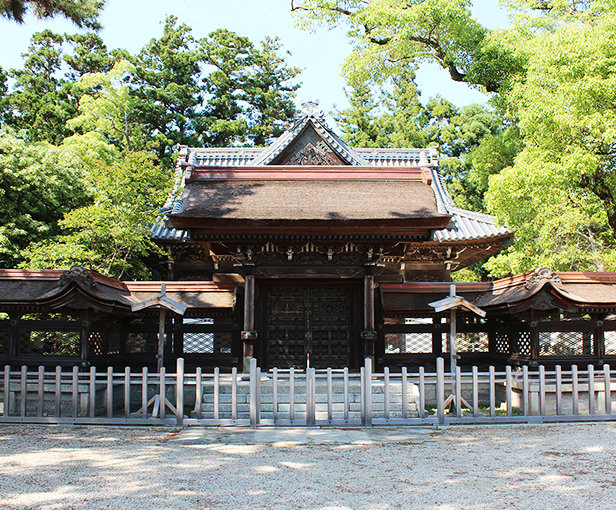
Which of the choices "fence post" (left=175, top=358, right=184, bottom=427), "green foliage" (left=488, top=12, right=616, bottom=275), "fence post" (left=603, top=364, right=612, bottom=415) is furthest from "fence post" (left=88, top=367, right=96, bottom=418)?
"green foliage" (left=488, top=12, right=616, bottom=275)

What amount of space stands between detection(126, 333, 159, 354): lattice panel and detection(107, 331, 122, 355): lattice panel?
30cm

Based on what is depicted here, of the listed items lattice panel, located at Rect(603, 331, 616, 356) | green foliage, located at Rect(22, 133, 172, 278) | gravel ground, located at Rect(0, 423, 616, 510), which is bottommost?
gravel ground, located at Rect(0, 423, 616, 510)

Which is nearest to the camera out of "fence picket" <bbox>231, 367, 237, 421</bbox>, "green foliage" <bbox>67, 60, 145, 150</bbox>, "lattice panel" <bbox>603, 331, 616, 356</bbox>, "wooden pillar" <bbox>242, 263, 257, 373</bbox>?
"fence picket" <bbox>231, 367, 237, 421</bbox>

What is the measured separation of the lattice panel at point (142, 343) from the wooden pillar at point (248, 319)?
7.21 feet

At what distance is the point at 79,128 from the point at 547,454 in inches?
1277

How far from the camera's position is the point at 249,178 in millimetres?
13094

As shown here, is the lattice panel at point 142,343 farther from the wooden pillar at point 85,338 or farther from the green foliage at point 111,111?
the green foliage at point 111,111

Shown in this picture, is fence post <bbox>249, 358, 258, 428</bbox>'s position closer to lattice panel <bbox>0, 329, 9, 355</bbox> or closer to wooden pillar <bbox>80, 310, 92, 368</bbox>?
wooden pillar <bbox>80, 310, 92, 368</bbox>

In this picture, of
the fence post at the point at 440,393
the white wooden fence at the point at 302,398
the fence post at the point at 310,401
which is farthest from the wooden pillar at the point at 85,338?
the fence post at the point at 440,393

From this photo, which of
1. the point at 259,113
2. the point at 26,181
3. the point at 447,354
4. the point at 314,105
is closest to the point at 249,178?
the point at 314,105

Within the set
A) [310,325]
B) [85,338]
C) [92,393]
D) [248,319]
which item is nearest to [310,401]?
[248,319]

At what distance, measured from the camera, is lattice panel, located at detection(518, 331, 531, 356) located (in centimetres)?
1105

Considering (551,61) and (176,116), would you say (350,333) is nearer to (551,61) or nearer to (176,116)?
(551,61)

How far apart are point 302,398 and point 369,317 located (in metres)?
2.42
